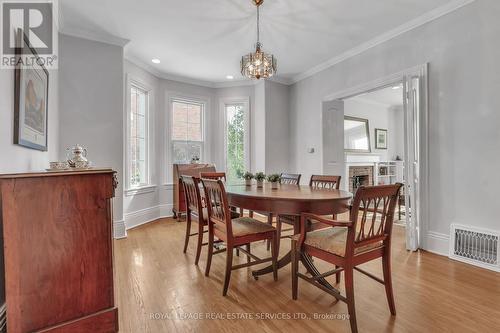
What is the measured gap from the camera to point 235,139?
5.30 m

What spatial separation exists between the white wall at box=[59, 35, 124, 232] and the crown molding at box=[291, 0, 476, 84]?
3.20 meters

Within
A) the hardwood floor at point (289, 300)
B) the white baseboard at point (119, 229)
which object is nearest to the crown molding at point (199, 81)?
the white baseboard at point (119, 229)

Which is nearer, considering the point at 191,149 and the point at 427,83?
the point at 427,83

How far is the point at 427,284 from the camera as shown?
2.16 m

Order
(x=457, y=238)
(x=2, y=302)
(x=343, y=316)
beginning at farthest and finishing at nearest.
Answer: (x=457, y=238)
(x=343, y=316)
(x=2, y=302)

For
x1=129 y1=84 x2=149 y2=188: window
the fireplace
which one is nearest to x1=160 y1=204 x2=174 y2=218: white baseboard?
x1=129 y1=84 x2=149 y2=188: window

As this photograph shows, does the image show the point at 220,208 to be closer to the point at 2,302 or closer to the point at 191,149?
the point at 2,302

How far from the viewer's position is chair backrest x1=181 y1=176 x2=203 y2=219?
2.44 m

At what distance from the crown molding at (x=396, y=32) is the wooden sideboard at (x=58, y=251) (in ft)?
11.9

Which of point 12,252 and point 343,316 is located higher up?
point 12,252

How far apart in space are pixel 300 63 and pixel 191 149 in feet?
8.63

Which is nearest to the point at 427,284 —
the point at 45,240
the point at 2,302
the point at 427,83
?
the point at 427,83

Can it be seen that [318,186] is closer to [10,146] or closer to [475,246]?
[475,246]

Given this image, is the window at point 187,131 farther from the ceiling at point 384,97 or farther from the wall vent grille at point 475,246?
the wall vent grille at point 475,246
